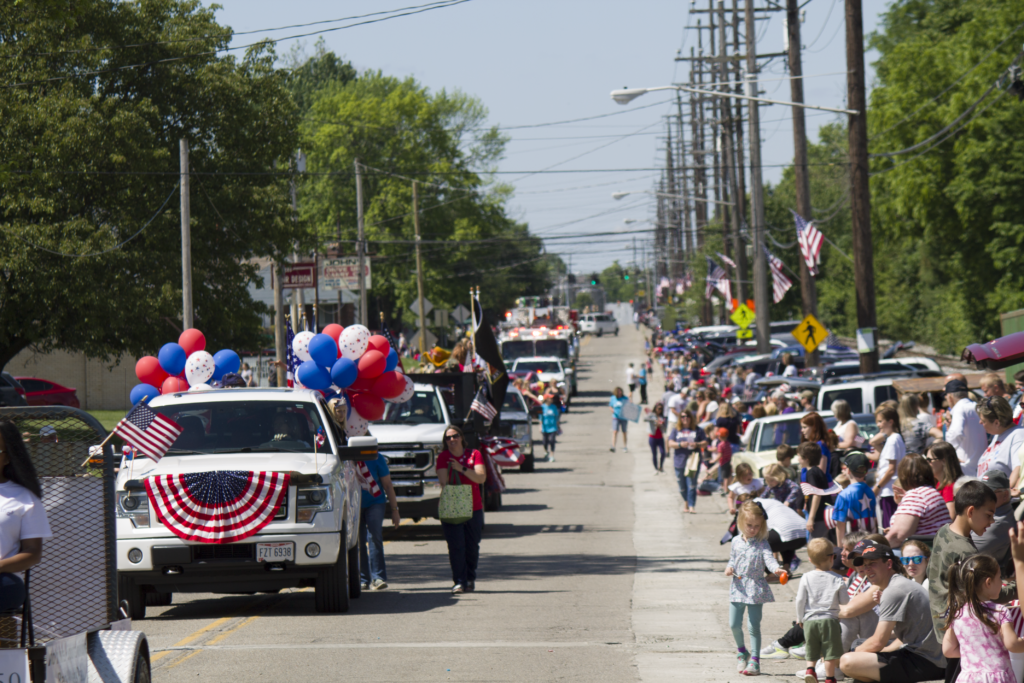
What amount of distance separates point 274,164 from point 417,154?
37790 millimetres

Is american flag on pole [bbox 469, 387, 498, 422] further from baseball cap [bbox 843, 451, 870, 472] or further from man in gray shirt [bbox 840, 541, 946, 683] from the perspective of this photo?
man in gray shirt [bbox 840, 541, 946, 683]

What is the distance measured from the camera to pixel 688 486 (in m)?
21.7

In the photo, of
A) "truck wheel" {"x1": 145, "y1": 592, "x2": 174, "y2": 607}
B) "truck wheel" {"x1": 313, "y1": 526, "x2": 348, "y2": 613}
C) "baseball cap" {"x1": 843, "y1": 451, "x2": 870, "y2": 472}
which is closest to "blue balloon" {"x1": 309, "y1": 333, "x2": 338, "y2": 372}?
"truck wheel" {"x1": 145, "y1": 592, "x2": 174, "y2": 607}

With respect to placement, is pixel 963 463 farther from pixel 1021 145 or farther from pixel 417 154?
pixel 417 154

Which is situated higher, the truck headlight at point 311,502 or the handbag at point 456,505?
the truck headlight at point 311,502

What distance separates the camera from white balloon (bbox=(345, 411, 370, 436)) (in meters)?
15.1

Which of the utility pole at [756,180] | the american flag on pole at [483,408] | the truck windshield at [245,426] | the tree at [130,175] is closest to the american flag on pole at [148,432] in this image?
the truck windshield at [245,426]

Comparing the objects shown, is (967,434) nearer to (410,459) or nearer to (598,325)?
(410,459)

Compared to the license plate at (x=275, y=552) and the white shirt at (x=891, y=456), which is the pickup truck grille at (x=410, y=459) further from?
the white shirt at (x=891, y=456)

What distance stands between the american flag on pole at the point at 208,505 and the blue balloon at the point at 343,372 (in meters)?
3.67

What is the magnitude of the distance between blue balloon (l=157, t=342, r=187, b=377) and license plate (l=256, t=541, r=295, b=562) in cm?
532

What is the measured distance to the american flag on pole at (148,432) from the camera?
10070 mm

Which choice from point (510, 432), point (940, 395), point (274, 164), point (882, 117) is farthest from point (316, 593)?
point (882, 117)

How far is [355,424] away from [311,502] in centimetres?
395
